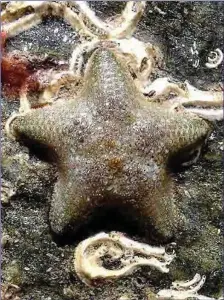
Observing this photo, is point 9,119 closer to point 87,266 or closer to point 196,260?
point 87,266

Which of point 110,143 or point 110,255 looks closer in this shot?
point 110,143

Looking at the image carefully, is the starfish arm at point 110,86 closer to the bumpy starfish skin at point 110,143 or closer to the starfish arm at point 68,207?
the bumpy starfish skin at point 110,143

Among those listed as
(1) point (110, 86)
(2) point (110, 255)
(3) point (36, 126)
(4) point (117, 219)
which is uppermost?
(1) point (110, 86)

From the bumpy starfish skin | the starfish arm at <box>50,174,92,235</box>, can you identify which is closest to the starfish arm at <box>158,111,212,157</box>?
the bumpy starfish skin

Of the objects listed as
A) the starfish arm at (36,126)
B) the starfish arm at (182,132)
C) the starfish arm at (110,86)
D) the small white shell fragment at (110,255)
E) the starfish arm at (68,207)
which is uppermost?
the starfish arm at (110,86)

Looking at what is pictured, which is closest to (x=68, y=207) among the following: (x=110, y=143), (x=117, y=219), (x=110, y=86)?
(x=117, y=219)

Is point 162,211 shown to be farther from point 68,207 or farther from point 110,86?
point 110,86

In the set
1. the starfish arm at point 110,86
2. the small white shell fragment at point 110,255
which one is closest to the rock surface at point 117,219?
the small white shell fragment at point 110,255
